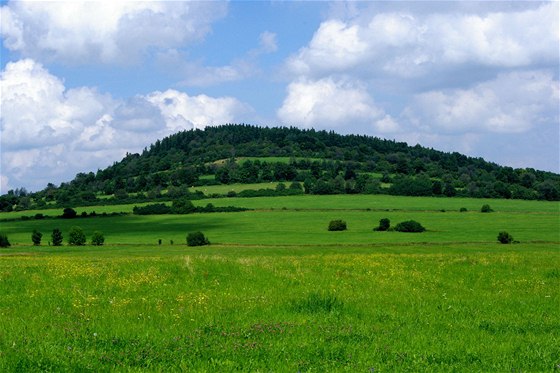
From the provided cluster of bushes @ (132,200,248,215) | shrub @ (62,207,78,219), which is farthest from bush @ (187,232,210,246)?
shrub @ (62,207,78,219)

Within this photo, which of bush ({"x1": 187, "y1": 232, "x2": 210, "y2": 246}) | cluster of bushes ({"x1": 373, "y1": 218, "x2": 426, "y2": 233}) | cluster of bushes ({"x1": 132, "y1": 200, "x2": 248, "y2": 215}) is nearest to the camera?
bush ({"x1": 187, "y1": 232, "x2": 210, "y2": 246})

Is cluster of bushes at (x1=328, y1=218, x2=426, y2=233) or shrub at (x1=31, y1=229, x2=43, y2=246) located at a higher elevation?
cluster of bushes at (x1=328, y1=218, x2=426, y2=233)

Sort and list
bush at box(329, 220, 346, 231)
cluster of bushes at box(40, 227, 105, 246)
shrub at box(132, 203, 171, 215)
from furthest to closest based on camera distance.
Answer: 1. shrub at box(132, 203, 171, 215)
2. bush at box(329, 220, 346, 231)
3. cluster of bushes at box(40, 227, 105, 246)

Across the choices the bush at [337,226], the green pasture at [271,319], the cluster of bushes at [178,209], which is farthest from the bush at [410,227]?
the green pasture at [271,319]

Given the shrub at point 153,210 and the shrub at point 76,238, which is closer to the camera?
the shrub at point 76,238

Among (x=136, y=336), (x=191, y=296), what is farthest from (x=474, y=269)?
→ (x=136, y=336)

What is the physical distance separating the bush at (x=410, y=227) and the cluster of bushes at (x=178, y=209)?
5493 cm

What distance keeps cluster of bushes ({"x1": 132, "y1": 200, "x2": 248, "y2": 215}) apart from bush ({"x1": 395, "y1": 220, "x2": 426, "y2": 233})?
180 ft

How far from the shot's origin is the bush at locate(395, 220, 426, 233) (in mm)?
120562

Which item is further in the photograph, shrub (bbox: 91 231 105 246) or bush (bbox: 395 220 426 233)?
bush (bbox: 395 220 426 233)

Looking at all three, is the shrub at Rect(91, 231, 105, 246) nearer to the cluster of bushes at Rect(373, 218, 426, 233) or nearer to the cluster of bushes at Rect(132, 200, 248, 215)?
the cluster of bushes at Rect(132, 200, 248, 215)

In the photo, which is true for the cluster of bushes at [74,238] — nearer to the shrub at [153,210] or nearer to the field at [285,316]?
the shrub at [153,210]

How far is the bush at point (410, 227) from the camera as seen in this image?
396ft

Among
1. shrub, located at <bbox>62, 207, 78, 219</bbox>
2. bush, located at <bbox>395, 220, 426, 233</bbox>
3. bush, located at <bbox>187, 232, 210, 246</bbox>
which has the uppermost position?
shrub, located at <bbox>62, 207, 78, 219</bbox>
